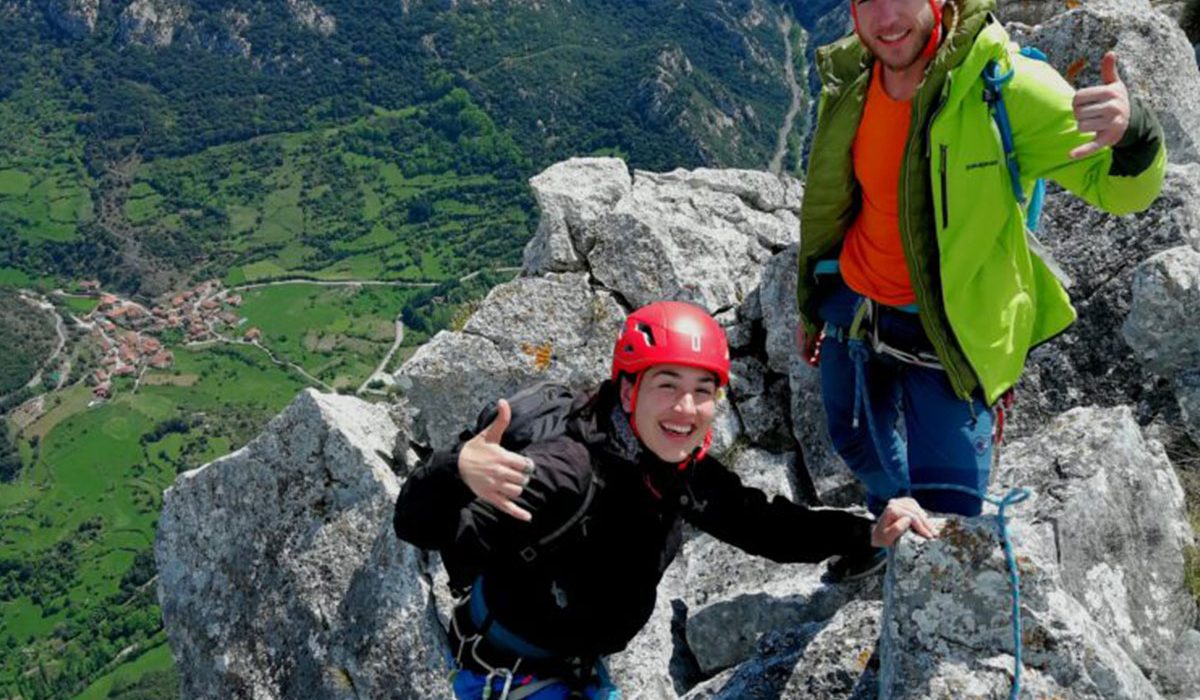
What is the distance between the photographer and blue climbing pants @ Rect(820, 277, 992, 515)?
6.05 m

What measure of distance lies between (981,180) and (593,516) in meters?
2.78

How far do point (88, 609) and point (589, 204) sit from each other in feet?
418

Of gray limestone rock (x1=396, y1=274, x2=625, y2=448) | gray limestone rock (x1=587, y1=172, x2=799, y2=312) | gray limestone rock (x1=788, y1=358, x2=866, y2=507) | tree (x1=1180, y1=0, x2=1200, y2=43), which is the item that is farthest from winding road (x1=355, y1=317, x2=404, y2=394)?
gray limestone rock (x1=788, y1=358, x2=866, y2=507)

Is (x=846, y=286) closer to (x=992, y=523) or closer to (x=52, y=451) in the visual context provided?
(x=992, y=523)

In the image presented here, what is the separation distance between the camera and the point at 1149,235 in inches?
346

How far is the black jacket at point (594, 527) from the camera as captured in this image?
5031 mm

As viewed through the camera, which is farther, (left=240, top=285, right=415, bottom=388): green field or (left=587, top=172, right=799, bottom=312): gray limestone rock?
(left=240, top=285, right=415, bottom=388): green field

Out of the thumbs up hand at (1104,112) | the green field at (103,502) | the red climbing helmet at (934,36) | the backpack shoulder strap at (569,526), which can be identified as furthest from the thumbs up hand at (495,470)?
the green field at (103,502)

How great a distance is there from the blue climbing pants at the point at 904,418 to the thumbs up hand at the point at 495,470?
2696 millimetres

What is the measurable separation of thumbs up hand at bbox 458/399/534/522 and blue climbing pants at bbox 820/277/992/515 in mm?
2696

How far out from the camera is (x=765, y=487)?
10148mm

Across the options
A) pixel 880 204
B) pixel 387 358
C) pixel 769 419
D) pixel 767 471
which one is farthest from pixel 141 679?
pixel 880 204

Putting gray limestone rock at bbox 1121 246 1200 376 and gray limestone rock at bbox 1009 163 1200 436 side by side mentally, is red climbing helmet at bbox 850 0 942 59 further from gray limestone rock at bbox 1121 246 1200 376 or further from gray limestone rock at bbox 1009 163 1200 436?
gray limestone rock at bbox 1009 163 1200 436

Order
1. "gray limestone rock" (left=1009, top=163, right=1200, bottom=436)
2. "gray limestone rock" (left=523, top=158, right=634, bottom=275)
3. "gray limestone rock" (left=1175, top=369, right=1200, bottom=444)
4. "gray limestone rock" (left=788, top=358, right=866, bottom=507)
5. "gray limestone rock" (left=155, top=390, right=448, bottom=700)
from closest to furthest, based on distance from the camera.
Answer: "gray limestone rock" (left=1175, top=369, right=1200, bottom=444)
"gray limestone rock" (left=1009, top=163, right=1200, bottom=436)
"gray limestone rock" (left=155, top=390, right=448, bottom=700)
"gray limestone rock" (left=788, top=358, right=866, bottom=507)
"gray limestone rock" (left=523, top=158, right=634, bottom=275)
